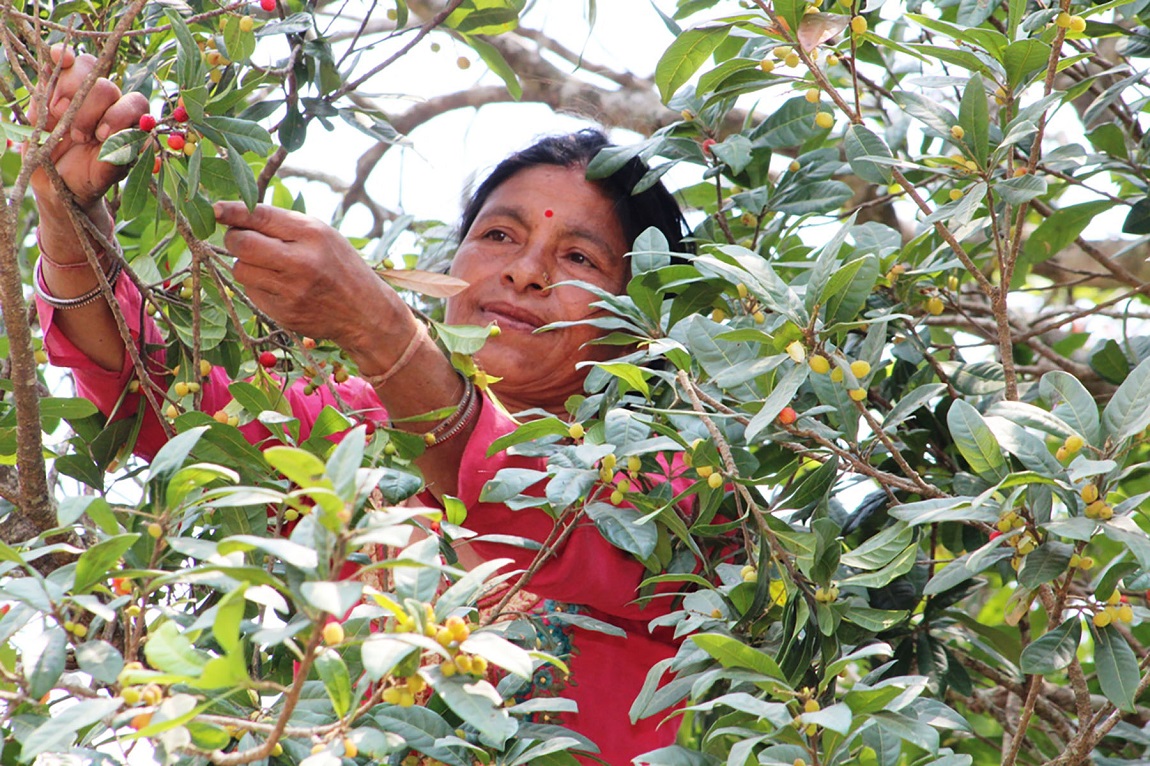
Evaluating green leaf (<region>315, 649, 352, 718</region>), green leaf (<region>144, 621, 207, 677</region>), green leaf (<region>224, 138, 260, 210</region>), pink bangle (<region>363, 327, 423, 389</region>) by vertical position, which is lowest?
green leaf (<region>315, 649, 352, 718</region>)

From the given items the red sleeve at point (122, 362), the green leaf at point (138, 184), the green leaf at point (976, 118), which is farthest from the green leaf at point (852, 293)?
the red sleeve at point (122, 362)

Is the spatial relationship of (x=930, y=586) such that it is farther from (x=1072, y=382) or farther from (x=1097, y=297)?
(x=1097, y=297)

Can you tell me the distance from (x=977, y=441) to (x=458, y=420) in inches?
25.9

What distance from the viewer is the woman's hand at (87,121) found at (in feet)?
4.95

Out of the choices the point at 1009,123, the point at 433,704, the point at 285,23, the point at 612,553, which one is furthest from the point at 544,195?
the point at 433,704

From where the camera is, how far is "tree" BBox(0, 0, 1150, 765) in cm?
103

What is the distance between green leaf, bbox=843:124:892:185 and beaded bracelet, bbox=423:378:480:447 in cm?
59

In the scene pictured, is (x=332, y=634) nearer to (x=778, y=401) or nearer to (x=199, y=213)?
(x=778, y=401)

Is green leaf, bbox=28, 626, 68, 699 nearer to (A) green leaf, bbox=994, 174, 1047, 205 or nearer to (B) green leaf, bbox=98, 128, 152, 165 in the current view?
(B) green leaf, bbox=98, 128, 152, 165

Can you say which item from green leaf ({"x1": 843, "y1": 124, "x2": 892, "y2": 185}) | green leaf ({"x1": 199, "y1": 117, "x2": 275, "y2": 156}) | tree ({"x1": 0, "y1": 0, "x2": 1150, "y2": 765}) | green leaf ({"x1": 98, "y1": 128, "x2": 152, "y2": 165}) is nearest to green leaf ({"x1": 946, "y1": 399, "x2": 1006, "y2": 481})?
tree ({"x1": 0, "y1": 0, "x2": 1150, "y2": 765})

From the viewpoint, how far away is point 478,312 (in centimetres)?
223

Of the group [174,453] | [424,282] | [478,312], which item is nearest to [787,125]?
[478,312]

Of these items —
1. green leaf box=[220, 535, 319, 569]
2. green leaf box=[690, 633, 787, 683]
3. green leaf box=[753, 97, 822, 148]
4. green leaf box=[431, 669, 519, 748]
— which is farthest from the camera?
green leaf box=[753, 97, 822, 148]

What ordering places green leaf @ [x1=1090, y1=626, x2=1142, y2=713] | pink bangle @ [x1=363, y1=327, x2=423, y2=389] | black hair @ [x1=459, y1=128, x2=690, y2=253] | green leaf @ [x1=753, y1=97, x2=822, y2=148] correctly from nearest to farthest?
green leaf @ [x1=1090, y1=626, x2=1142, y2=713] < pink bangle @ [x1=363, y1=327, x2=423, y2=389] < green leaf @ [x1=753, y1=97, x2=822, y2=148] < black hair @ [x1=459, y1=128, x2=690, y2=253]
